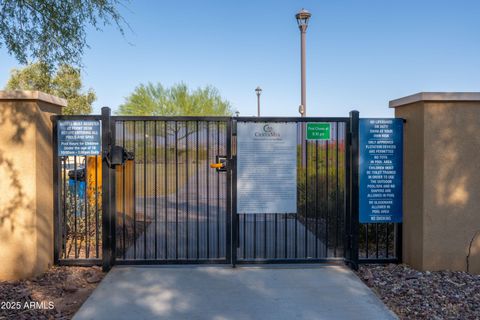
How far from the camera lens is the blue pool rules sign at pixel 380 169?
19.2 feet

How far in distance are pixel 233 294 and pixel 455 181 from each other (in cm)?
339

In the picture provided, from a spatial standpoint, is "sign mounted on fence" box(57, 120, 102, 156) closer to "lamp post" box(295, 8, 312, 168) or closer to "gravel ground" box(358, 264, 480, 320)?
"gravel ground" box(358, 264, 480, 320)

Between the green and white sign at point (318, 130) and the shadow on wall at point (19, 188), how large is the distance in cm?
366

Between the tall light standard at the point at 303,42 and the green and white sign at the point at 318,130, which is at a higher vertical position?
the tall light standard at the point at 303,42

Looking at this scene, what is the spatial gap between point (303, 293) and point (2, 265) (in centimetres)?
390

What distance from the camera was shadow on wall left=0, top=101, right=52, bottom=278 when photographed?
206 inches

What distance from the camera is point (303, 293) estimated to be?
4.86 metres

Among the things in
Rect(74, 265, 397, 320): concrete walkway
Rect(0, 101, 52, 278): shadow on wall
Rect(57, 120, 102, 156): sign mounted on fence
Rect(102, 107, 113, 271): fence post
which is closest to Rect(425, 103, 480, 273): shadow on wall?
Rect(74, 265, 397, 320): concrete walkway

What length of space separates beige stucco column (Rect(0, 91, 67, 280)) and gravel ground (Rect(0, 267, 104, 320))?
0.92 ft

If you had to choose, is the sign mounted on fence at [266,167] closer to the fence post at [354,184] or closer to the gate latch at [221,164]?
the gate latch at [221,164]

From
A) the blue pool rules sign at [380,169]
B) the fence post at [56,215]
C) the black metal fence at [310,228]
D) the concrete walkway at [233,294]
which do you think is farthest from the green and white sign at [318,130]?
the fence post at [56,215]

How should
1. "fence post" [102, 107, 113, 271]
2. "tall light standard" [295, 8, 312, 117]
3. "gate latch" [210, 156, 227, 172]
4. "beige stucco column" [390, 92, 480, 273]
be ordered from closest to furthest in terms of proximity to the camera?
"beige stucco column" [390, 92, 480, 273], "fence post" [102, 107, 113, 271], "gate latch" [210, 156, 227, 172], "tall light standard" [295, 8, 312, 117]

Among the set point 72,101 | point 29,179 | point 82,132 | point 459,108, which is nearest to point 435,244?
point 459,108

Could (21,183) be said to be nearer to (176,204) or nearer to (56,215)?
(56,215)
